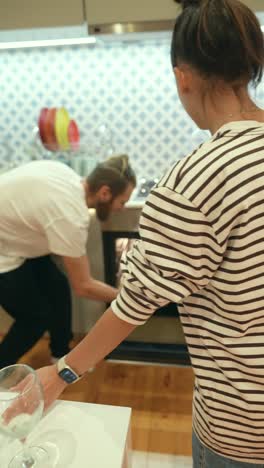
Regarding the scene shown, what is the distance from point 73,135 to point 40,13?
61 cm

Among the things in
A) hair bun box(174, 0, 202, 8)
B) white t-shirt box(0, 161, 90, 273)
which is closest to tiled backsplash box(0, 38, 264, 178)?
white t-shirt box(0, 161, 90, 273)

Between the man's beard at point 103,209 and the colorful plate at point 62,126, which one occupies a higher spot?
the colorful plate at point 62,126

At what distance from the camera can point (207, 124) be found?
583mm

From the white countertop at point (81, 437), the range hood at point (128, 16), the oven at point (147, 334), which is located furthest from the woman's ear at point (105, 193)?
the white countertop at point (81, 437)

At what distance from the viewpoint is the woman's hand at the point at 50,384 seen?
655 mm

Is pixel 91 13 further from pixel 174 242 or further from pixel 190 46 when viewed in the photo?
pixel 174 242

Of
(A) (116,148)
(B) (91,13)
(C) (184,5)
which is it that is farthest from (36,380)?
(A) (116,148)

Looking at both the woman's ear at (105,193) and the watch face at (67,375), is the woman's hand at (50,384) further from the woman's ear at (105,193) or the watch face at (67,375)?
the woman's ear at (105,193)

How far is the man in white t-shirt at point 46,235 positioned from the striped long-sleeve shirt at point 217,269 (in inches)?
33.0

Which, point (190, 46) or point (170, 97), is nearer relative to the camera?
point (190, 46)

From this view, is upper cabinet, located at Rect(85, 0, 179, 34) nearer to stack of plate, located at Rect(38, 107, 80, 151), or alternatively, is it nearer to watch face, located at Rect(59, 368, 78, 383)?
stack of plate, located at Rect(38, 107, 80, 151)

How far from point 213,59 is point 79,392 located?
1.55 meters

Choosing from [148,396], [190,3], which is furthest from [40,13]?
[148,396]

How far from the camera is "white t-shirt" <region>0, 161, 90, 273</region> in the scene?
1.39 metres
